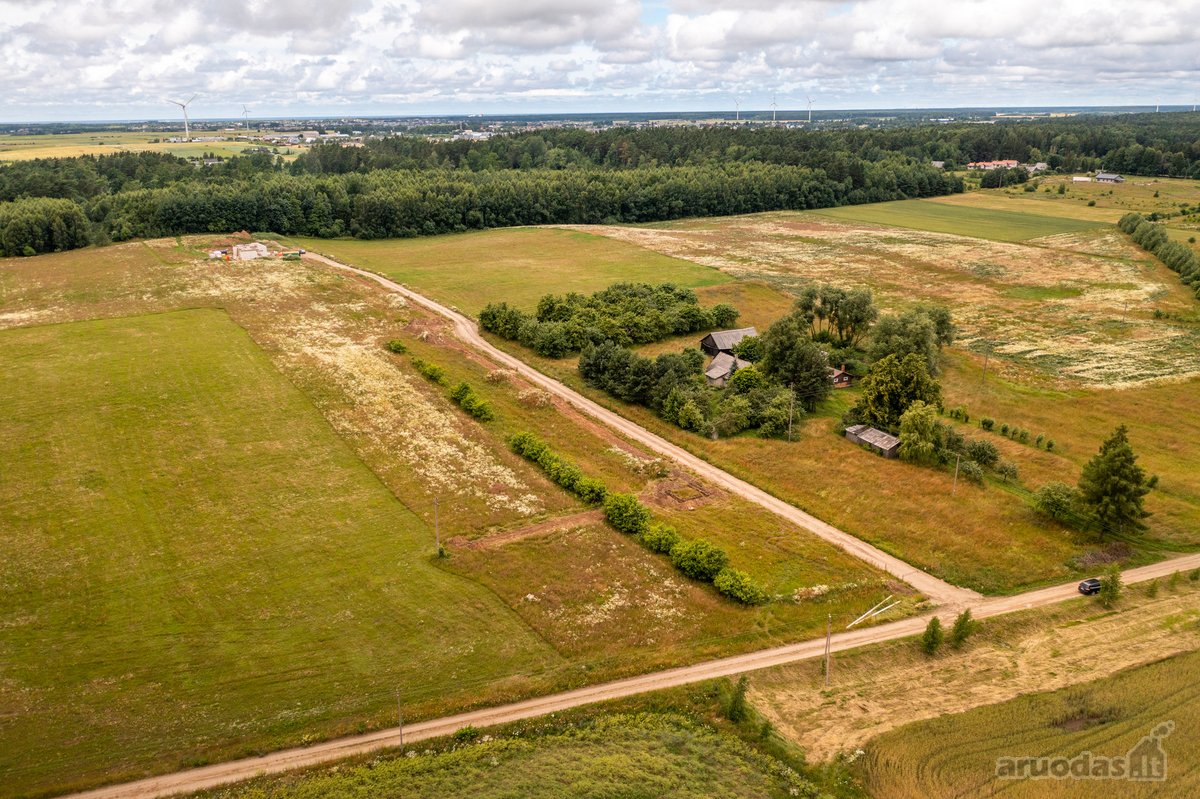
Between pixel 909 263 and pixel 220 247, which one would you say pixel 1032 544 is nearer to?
pixel 909 263

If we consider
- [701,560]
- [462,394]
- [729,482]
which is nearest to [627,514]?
[701,560]

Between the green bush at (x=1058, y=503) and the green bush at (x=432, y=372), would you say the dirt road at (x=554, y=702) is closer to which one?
the green bush at (x=1058, y=503)

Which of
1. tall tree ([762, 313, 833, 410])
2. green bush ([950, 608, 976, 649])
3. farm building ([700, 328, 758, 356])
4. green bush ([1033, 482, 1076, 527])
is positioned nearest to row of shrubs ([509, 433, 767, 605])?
green bush ([950, 608, 976, 649])

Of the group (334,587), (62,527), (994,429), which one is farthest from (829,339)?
(62,527)

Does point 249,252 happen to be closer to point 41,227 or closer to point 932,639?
point 41,227

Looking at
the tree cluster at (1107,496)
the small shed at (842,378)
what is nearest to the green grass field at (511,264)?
the small shed at (842,378)

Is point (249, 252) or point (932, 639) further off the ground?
point (249, 252)
